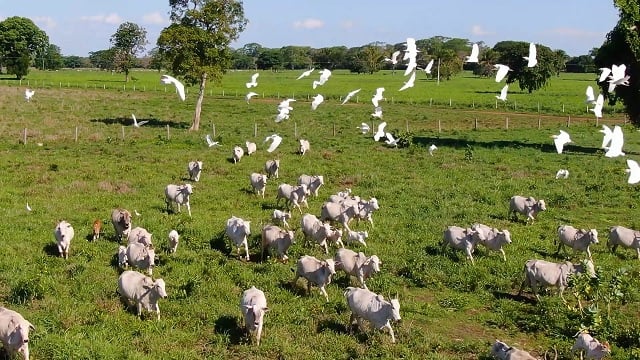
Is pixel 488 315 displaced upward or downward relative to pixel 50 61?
downward

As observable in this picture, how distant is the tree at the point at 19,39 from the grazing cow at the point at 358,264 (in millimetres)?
128231

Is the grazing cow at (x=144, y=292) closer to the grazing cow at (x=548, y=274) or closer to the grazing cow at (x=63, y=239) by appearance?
the grazing cow at (x=63, y=239)

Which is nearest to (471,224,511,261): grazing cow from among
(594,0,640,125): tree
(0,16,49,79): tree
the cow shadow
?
the cow shadow

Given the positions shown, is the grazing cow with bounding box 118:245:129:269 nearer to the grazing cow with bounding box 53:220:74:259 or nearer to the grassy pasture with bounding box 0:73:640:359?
the grassy pasture with bounding box 0:73:640:359

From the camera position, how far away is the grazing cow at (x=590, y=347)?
1116 cm

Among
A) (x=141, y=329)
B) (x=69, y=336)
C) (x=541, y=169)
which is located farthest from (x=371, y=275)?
(x=541, y=169)

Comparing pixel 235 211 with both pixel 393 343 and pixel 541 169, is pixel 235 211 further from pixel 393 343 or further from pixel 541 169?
pixel 541 169

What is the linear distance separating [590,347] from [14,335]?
34.3ft

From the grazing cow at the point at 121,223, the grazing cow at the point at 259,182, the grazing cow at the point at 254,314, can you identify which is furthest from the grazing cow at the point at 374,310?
the grazing cow at the point at 259,182

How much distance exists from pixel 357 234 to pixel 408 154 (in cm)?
1880

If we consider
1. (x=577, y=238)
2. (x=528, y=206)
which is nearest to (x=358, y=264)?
(x=577, y=238)

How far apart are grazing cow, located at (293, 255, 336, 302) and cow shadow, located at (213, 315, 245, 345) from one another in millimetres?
2192

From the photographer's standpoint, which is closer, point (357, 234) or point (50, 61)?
point (357, 234)

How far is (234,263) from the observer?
16.5 metres
